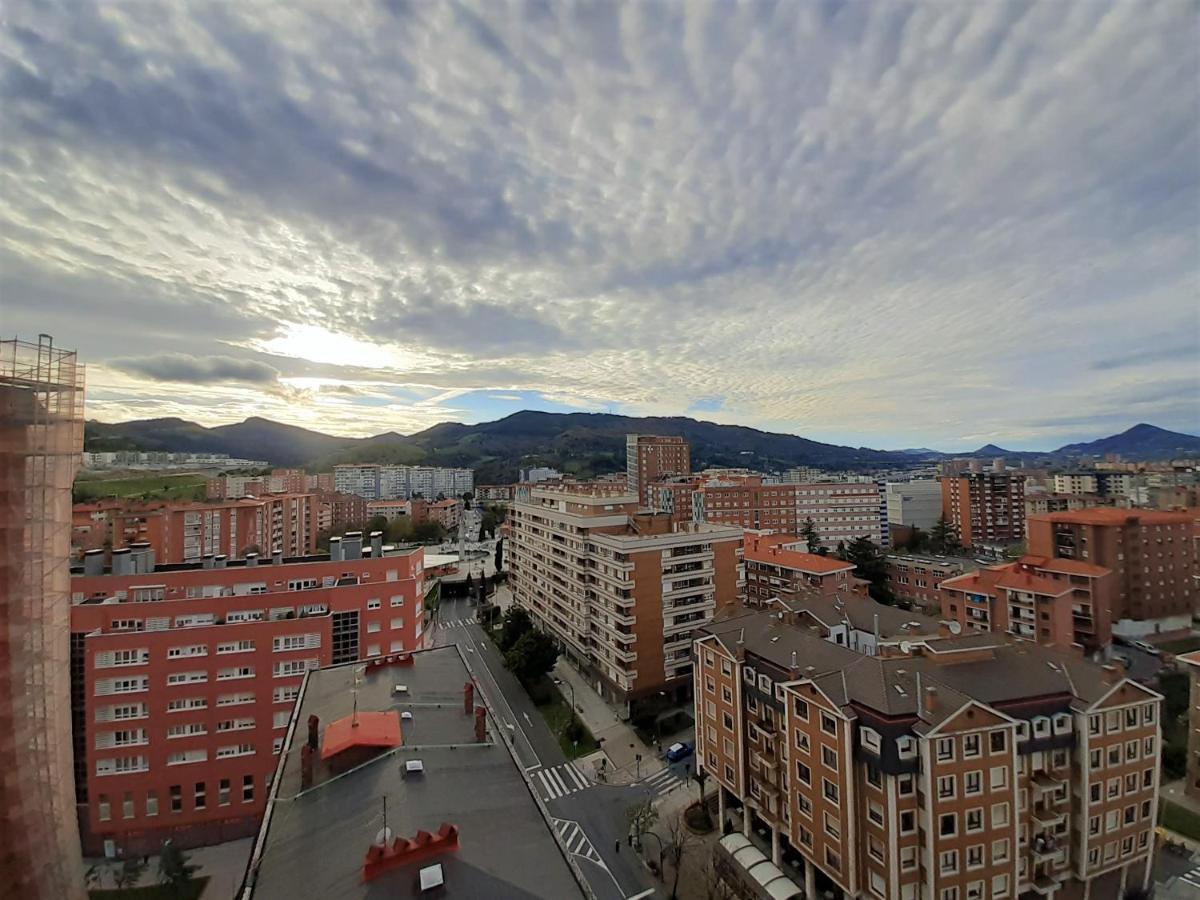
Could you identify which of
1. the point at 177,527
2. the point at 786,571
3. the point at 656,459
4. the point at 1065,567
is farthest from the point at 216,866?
the point at 656,459

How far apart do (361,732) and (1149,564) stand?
56.6 m

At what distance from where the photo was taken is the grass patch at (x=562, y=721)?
29.4 metres

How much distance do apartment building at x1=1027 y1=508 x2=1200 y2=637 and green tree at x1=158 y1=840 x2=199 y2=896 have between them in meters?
58.0

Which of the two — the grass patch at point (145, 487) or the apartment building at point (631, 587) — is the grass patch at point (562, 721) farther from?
the grass patch at point (145, 487)

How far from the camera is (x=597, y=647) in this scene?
3509 cm

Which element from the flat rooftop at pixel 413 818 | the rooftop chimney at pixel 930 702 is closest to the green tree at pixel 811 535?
the rooftop chimney at pixel 930 702

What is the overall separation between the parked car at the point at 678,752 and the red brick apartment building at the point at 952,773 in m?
6.50

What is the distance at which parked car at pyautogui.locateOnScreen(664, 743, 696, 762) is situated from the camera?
92.0ft

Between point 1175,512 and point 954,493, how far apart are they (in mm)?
34657

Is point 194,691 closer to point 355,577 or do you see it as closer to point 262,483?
point 355,577

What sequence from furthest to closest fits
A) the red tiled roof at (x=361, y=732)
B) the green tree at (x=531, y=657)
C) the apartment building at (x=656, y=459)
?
the apartment building at (x=656, y=459)
the green tree at (x=531, y=657)
the red tiled roof at (x=361, y=732)

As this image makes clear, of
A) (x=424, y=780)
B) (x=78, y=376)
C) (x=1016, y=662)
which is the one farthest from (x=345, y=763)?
(x=1016, y=662)

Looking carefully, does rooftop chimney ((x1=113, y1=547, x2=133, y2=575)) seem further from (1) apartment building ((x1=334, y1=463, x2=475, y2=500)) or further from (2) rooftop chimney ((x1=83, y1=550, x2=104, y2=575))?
(1) apartment building ((x1=334, y1=463, x2=475, y2=500))

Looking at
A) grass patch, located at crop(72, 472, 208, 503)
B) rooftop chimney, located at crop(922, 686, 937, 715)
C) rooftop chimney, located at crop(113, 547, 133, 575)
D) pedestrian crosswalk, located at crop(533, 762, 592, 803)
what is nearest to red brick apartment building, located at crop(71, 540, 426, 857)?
rooftop chimney, located at crop(113, 547, 133, 575)
